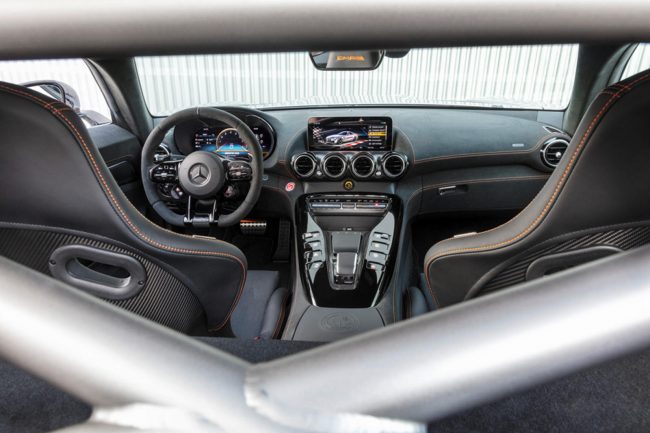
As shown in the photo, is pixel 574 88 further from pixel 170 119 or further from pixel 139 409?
pixel 139 409

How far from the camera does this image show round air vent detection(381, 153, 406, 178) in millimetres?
3176

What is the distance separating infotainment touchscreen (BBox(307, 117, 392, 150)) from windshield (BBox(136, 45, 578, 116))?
1.29 feet

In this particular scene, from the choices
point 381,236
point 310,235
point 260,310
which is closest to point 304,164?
point 310,235

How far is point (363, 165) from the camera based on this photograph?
323cm

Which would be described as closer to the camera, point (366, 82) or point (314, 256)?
point (314, 256)

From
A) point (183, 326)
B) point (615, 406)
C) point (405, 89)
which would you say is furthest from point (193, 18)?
point (405, 89)

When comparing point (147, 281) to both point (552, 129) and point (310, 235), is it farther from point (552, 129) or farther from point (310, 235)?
point (552, 129)

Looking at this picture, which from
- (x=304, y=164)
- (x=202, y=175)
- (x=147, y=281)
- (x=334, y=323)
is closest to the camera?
(x=147, y=281)

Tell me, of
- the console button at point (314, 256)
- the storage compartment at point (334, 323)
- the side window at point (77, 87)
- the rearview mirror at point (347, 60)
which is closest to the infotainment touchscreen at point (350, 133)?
the console button at point (314, 256)

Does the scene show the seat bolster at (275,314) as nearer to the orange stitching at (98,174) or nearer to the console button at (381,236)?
the console button at (381,236)

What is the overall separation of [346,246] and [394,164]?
604mm

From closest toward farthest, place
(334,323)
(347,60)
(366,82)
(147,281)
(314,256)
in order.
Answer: (147,281) < (347,60) < (334,323) < (314,256) < (366,82)

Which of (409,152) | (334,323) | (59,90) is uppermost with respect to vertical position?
(59,90)

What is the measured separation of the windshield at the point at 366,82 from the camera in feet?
10.9
